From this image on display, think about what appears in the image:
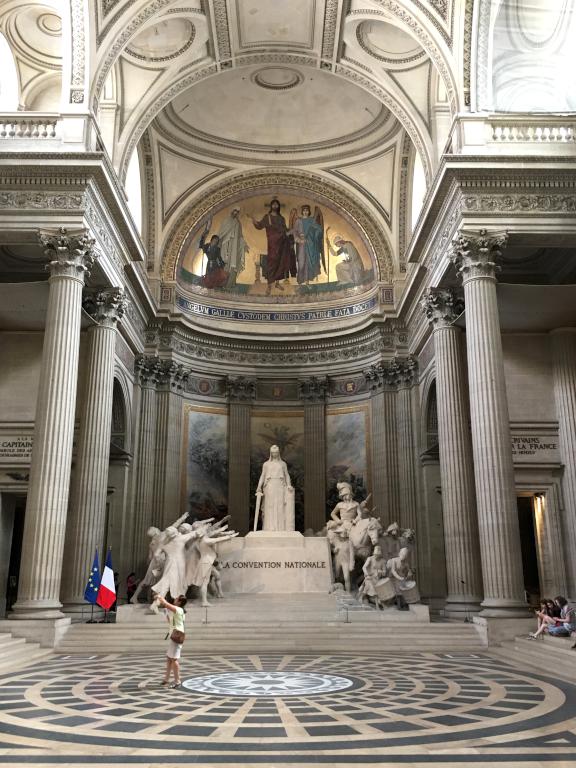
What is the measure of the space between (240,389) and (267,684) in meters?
18.1

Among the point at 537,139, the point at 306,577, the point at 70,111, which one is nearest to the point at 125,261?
the point at 70,111

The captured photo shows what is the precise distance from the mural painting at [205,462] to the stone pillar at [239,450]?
28 cm

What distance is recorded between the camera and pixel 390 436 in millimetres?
24109

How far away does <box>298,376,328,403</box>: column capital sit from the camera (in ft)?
87.3

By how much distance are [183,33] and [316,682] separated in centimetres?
1715

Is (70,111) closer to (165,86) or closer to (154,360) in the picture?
(165,86)

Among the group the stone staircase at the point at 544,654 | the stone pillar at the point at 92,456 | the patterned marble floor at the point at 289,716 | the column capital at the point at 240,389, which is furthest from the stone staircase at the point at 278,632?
the column capital at the point at 240,389

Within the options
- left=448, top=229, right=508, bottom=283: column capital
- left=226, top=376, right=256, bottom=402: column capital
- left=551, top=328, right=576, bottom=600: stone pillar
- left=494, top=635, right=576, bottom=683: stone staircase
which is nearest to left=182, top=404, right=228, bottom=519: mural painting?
left=226, top=376, right=256, bottom=402: column capital

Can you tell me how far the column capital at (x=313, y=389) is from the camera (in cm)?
2661

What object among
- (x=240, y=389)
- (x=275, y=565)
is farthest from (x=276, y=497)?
(x=240, y=389)

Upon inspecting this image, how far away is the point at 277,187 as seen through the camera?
89.1ft

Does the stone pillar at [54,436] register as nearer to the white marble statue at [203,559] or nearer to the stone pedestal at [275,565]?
the white marble statue at [203,559]

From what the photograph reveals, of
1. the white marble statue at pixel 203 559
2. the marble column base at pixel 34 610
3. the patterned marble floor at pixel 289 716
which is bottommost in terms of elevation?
the patterned marble floor at pixel 289 716

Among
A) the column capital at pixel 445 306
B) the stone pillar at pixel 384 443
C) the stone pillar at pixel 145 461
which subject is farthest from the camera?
the stone pillar at pixel 384 443
